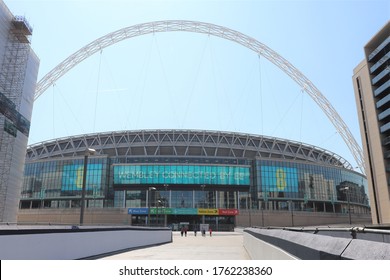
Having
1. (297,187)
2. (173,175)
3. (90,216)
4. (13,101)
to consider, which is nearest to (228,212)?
(173,175)

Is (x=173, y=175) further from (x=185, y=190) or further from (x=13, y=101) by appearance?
(x=13, y=101)

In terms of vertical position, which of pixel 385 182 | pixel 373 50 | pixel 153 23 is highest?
pixel 153 23

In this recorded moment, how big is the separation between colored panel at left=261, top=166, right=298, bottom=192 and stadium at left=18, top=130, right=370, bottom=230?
289mm

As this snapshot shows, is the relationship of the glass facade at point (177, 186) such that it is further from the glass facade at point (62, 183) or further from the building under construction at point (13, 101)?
the building under construction at point (13, 101)

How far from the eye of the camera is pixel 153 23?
97438 millimetres

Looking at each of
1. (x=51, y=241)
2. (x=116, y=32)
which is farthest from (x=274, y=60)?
(x=51, y=241)

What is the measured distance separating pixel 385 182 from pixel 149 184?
58.7m

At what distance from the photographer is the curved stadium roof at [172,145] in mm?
106188

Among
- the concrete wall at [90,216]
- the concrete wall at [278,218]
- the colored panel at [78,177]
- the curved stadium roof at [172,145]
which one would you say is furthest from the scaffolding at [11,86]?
the concrete wall at [278,218]

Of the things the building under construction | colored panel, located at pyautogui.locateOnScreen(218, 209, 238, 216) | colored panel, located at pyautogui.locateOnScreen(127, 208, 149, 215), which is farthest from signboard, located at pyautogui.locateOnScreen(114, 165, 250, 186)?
the building under construction

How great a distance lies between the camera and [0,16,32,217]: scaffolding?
204ft

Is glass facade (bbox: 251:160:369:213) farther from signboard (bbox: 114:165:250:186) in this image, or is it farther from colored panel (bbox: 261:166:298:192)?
signboard (bbox: 114:165:250:186)
